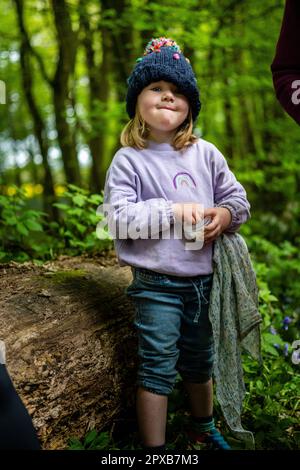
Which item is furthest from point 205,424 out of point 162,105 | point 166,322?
point 162,105

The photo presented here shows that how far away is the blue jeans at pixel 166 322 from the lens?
2.22 metres

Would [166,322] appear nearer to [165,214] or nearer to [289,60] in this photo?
[165,214]

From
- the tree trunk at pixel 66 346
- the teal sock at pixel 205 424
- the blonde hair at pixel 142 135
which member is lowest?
the teal sock at pixel 205 424

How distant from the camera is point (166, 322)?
7.32 ft

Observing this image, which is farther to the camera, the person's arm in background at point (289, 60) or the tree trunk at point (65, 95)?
the tree trunk at point (65, 95)

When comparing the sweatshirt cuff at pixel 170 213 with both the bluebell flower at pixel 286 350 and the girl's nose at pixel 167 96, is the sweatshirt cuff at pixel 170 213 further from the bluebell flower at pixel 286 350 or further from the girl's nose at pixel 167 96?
the bluebell flower at pixel 286 350

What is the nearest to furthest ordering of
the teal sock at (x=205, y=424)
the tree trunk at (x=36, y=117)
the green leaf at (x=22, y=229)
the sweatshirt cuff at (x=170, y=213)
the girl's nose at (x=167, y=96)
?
the sweatshirt cuff at (x=170, y=213)
the girl's nose at (x=167, y=96)
the teal sock at (x=205, y=424)
the green leaf at (x=22, y=229)
the tree trunk at (x=36, y=117)

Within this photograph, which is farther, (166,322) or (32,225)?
(32,225)

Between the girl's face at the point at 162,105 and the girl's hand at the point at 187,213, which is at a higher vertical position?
the girl's face at the point at 162,105

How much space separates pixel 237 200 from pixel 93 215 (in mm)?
1759

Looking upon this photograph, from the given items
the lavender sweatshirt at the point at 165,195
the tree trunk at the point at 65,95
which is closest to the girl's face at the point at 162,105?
the lavender sweatshirt at the point at 165,195

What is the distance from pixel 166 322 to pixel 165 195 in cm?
60

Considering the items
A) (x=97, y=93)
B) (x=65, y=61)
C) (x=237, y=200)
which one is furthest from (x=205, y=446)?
(x=97, y=93)

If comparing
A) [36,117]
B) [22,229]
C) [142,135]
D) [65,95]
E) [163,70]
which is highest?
[65,95]
